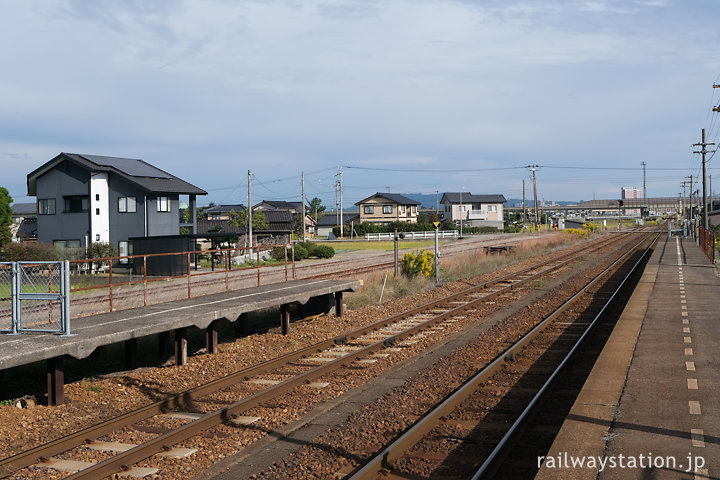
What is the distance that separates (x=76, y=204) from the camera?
44344 millimetres

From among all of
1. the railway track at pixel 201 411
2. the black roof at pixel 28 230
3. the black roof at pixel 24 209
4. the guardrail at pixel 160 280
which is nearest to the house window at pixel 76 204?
the guardrail at pixel 160 280

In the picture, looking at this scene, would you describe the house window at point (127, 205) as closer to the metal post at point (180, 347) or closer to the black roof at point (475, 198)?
the metal post at point (180, 347)

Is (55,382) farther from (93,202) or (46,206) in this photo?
(46,206)

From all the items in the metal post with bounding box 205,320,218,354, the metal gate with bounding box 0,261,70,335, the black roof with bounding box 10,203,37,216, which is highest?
the black roof with bounding box 10,203,37,216

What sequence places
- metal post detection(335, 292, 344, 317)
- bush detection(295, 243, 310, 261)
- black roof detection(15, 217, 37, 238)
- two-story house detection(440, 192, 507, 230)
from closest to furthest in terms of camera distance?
metal post detection(335, 292, 344, 317) < bush detection(295, 243, 310, 261) < black roof detection(15, 217, 37, 238) < two-story house detection(440, 192, 507, 230)

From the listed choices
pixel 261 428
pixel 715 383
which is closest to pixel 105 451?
pixel 261 428

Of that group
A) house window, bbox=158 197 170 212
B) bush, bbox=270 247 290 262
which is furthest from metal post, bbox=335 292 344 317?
house window, bbox=158 197 170 212

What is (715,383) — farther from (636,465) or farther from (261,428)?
(261,428)

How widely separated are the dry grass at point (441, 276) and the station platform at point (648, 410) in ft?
31.6

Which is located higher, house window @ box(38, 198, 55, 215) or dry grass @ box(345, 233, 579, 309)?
house window @ box(38, 198, 55, 215)

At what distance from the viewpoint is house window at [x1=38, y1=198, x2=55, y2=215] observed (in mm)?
44656

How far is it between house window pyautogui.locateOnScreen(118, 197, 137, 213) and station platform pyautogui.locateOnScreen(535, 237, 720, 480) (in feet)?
118

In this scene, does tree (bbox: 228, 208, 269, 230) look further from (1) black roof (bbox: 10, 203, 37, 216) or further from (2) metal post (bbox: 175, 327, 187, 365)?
(2) metal post (bbox: 175, 327, 187, 365)

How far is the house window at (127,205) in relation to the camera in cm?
4422
